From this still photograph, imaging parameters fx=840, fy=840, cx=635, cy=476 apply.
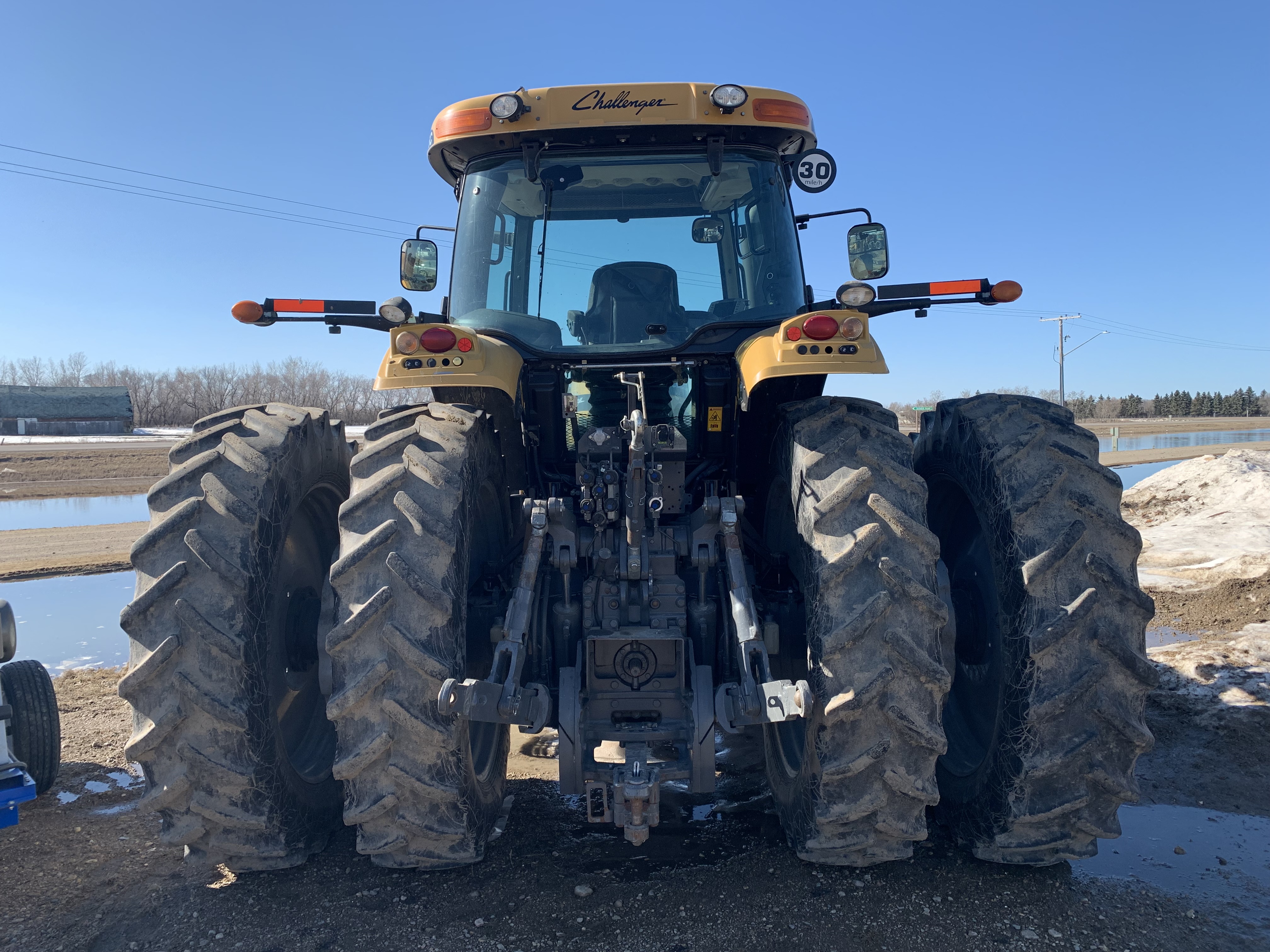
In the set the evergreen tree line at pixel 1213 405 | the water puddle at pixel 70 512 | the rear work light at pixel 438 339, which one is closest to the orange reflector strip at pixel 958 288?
the rear work light at pixel 438 339

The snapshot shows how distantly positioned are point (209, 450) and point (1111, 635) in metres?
3.36

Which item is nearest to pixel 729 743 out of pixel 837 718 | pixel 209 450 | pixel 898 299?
pixel 837 718

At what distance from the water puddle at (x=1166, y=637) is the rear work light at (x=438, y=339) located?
566 centimetres

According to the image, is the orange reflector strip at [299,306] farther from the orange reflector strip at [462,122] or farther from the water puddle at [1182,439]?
the water puddle at [1182,439]

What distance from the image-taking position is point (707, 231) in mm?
4094

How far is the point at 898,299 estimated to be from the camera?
382 cm

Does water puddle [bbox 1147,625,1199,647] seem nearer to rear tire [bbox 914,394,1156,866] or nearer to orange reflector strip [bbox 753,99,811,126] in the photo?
rear tire [bbox 914,394,1156,866]

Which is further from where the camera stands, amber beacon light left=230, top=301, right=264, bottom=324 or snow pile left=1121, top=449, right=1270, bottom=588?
snow pile left=1121, top=449, right=1270, bottom=588

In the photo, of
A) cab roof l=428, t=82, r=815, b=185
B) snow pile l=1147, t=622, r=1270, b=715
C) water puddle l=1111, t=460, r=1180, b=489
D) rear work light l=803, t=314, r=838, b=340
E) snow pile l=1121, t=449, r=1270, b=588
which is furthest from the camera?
water puddle l=1111, t=460, r=1180, b=489

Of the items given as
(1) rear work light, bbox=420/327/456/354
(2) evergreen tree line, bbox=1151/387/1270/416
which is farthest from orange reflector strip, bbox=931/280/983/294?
(2) evergreen tree line, bbox=1151/387/1270/416

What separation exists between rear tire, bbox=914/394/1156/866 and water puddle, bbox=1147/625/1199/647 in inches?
154

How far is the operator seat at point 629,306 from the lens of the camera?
12.8 ft

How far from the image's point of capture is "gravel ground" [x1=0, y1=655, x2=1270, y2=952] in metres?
2.92

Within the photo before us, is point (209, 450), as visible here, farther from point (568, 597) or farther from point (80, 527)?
point (80, 527)
